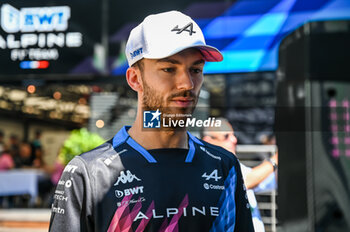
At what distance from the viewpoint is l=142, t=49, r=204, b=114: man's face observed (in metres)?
0.97

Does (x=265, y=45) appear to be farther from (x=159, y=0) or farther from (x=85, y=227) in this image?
(x=85, y=227)

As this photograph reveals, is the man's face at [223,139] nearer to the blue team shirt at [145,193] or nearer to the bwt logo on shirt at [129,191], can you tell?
the blue team shirt at [145,193]

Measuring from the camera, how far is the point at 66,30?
11.3 feet

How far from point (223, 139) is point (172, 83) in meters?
0.27

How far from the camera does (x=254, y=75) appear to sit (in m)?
1.89

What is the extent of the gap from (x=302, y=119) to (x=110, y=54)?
96.2 inches

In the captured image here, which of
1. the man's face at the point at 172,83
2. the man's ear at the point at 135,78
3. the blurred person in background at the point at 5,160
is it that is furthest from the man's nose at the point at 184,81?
the blurred person in background at the point at 5,160

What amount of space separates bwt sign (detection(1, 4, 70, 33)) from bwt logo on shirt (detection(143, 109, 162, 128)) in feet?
6.35

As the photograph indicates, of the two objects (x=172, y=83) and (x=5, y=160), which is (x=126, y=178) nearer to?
(x=172, y=83)

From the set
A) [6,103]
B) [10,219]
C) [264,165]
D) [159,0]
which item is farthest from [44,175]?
[6,103]

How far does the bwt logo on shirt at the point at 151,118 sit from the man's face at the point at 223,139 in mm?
175

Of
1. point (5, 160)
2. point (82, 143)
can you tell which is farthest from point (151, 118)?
point (5, 160)

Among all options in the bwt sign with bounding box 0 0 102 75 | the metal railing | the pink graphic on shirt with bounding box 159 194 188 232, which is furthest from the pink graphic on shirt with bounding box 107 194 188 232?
the bwt sign with bounding box 0 0 102 75

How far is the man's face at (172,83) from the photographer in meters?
0.97
